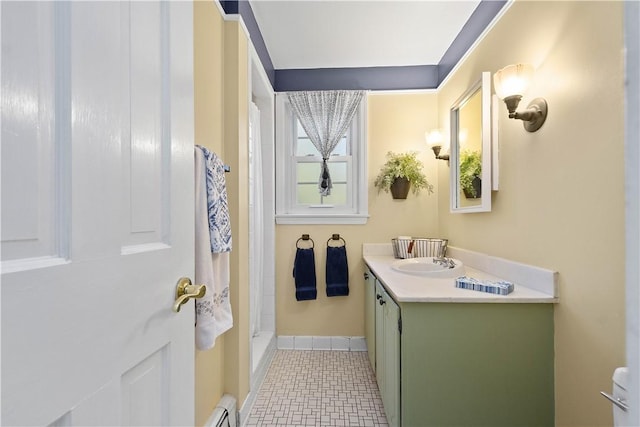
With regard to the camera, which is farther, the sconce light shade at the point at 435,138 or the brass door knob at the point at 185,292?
the sconce light shade at the point at 435,138

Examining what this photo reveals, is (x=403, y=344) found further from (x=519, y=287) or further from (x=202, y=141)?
(x=202, y=141)

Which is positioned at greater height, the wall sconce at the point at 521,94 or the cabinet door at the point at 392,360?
the wall sconce at the point at 521,94

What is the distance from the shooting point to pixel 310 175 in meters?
2.92

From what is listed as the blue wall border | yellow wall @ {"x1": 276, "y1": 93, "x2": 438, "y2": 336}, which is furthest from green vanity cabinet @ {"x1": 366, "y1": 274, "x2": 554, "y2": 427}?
the blue wall border

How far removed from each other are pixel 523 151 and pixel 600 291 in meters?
0.73

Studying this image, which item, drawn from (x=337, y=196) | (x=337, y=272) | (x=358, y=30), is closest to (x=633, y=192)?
(x=358, y=30)

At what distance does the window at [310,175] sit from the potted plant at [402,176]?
0.22 m

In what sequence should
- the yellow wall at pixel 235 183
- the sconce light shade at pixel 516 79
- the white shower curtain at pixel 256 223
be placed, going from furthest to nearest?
1. the white shower curtain at pixel 256 223
2. the yellow wall at pixel 235 183
3. the sconce light shade at pixel 516 79

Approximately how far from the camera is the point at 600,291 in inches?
43.5

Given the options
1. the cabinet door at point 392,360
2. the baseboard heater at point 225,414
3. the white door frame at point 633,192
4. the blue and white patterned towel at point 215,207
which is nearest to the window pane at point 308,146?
the cabinet door at point 392,360

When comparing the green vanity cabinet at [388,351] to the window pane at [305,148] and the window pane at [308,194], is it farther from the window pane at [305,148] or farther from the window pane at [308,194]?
the window pane at [305,148]

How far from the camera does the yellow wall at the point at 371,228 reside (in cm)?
279

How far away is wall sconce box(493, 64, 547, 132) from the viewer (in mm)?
1405

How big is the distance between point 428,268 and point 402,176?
3.18 feet
